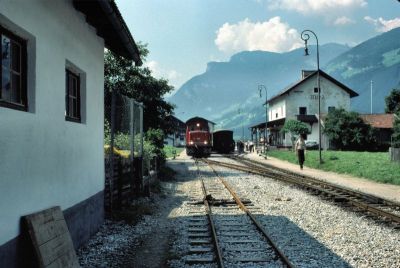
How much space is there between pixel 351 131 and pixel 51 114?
131 feet

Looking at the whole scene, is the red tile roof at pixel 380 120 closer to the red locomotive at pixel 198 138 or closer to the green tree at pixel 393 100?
the green tree at pixel 393 100

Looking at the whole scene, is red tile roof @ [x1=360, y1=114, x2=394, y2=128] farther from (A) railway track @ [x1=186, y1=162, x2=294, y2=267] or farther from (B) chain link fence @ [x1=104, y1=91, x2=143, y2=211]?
(A) railway track @ [x1=186, y1=162, x2=294, y2=267]

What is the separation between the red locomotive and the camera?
3906 centimetres

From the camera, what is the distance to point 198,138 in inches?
1561

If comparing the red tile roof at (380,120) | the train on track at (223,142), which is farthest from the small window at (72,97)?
the red tile roof at (380,120)

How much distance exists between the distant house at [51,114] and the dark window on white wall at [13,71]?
1 cm

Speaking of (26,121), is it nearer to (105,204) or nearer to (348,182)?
(105,204)

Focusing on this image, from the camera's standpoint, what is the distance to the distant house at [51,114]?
4250 millimetres

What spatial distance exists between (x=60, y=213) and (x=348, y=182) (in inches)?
557

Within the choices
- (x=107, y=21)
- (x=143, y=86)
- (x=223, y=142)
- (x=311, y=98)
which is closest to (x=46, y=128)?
(x=107, y=21)

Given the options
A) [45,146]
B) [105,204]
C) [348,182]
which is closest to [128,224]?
[105,204]

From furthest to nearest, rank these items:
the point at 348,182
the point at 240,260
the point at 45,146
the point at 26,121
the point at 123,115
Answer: the point at 348,182 < the point at 123,115 < the point at 240,260 < the point at 45,146 < the point at 26,121

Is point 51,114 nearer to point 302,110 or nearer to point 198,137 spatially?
point 198,137

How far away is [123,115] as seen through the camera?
10305 mm
